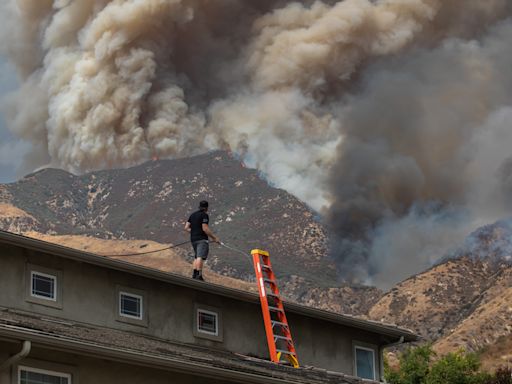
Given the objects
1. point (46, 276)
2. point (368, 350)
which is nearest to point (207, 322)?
point (46, 276)

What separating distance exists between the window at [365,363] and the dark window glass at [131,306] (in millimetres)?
5947

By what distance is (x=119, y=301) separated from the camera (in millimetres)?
22422

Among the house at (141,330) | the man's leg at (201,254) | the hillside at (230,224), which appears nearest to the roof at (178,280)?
the house at (141,330)

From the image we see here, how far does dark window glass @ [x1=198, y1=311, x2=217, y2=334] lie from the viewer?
23.8 metres

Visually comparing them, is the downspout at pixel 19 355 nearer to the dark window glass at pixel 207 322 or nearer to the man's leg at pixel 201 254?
the dark window glass at pixel 207 322

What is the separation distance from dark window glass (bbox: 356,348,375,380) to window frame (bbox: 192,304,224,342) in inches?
153

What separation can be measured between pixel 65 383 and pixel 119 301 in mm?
5024

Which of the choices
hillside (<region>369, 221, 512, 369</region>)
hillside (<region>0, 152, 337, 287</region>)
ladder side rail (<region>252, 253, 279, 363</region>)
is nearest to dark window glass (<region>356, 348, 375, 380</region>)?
ladder side rail (<region>252, 253, 279, 363</region>)

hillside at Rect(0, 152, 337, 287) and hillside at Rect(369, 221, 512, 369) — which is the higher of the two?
hillside at Rect(0, 152, 337, 287)

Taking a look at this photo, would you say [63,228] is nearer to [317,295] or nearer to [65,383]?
[317,295]

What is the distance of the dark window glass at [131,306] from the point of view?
2253 centimetres

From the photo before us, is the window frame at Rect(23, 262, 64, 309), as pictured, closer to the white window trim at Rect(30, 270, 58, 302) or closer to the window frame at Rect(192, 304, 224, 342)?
the white window trim at Rect(30, 270, 58, 302)

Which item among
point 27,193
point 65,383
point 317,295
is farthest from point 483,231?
point 65,383

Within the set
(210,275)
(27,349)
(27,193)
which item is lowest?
(27,349)
